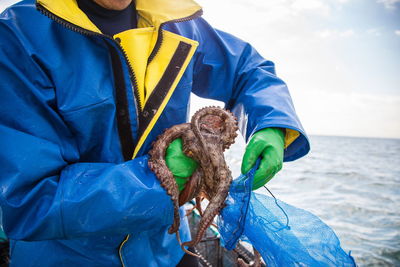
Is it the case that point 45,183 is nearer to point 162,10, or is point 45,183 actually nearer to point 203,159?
point 203,159

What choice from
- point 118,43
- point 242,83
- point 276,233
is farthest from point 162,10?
point 276,233

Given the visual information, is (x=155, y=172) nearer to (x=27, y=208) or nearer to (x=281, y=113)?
(x=27, y=208)

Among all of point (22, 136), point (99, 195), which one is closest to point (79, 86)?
point (22, 136)

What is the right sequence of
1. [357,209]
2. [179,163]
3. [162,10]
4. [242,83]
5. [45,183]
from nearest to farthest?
[45,183]
[179,163]
[162,10]
[242,83]
[357,209]

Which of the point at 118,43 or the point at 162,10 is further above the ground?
the point at 162,10

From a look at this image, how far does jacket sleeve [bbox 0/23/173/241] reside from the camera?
4.71 feet

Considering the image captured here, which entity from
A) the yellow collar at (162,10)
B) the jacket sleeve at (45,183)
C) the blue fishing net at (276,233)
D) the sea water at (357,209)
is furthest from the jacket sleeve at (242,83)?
the sea water at (357,209)

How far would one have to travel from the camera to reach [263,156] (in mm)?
1880

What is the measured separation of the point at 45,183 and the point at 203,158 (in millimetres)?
1060

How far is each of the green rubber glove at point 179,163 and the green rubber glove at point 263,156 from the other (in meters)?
0.43

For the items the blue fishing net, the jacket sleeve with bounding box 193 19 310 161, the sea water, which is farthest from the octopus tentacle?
the sea water

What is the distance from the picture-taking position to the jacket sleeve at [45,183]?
144 cm

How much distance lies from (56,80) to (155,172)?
93 cm

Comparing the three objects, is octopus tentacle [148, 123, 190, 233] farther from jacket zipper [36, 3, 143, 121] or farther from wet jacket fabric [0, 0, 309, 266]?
jacket zipper [36, 3, 143, 121]
